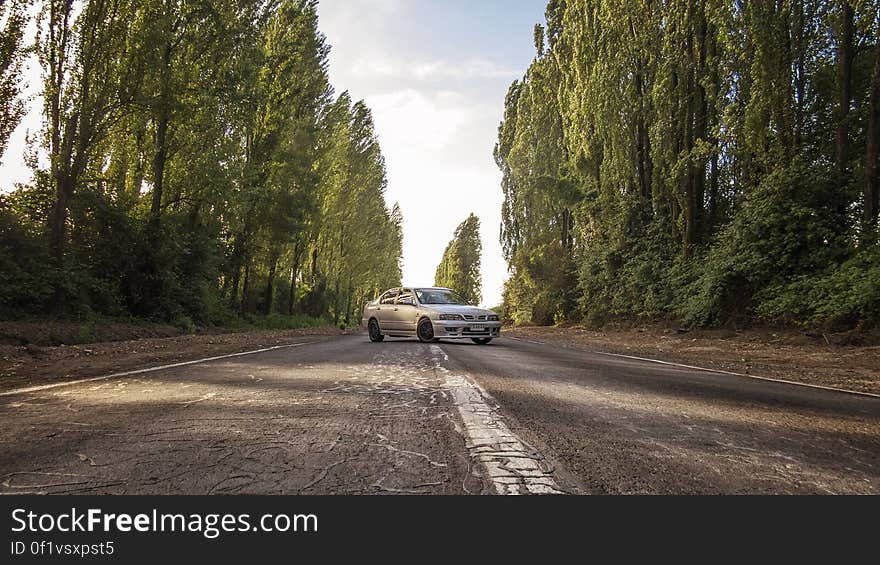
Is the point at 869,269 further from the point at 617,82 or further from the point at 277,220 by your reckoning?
the point at 277,220

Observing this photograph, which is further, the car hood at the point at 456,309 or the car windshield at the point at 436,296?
the car windshield at the point at 436,296

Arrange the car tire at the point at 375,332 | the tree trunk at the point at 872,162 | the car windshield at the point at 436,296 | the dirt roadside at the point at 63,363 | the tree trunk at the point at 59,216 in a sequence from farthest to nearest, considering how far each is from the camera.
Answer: the tree trunk at the point at 59,216, the car tire at the point at 375,332, the car windshield at the point at 436,296, the tree trunk at the point at 872,162, the dirt roadside at the point at 63,363

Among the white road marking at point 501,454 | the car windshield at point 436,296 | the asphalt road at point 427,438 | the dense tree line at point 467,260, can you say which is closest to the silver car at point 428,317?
the car windshield at point 436,296

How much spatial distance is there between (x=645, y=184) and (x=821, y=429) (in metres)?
20.9

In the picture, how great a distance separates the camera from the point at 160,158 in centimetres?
1889

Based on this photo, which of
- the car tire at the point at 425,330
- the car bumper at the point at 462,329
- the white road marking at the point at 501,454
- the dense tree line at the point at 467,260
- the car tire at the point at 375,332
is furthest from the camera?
the dense tree line at the point at 467,260

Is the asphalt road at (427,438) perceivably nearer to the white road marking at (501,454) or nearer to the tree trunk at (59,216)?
the white road marking at (501,454)

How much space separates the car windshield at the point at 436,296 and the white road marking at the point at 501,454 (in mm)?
10363

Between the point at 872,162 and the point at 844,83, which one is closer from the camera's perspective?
the point at 872,162

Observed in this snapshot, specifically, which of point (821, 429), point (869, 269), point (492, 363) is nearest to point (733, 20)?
point (869, 269)

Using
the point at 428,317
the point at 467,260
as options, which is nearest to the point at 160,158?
the point at 428,317

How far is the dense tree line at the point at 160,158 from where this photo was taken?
1498cm

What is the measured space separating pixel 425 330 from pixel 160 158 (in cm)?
1199

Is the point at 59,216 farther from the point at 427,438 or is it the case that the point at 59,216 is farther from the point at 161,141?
the point at 427,438
